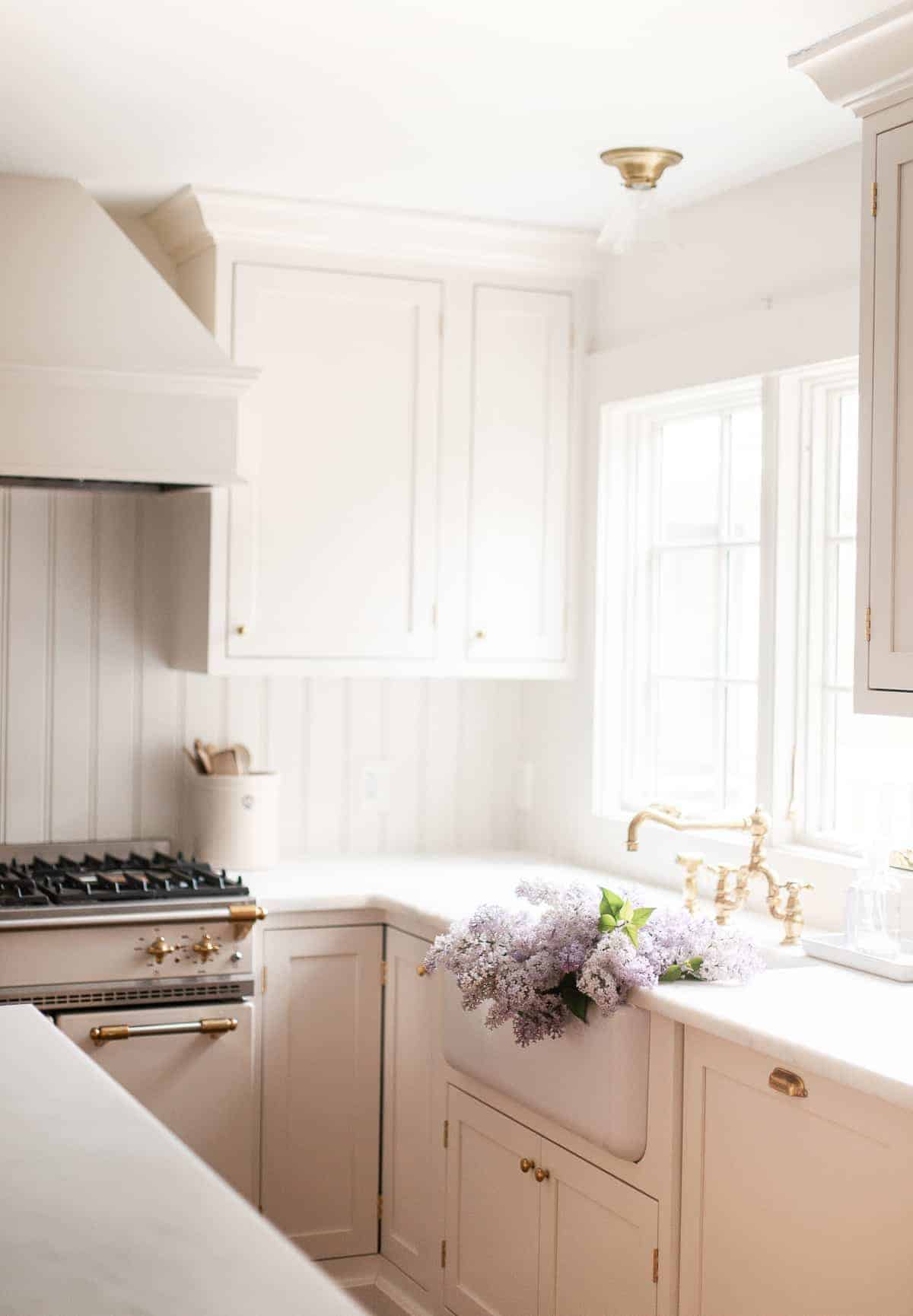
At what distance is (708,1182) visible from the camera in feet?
7.43

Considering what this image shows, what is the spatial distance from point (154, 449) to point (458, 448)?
0.79 m

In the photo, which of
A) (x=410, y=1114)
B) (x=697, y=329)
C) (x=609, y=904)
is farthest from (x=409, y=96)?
(x=410, y=1114)

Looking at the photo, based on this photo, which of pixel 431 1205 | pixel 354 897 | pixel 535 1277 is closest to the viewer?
pixel 535 1277

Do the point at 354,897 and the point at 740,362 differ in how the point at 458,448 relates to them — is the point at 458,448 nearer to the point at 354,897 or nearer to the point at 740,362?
the point at 740,362

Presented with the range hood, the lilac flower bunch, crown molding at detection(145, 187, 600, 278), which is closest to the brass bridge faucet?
the lilac flower bunch

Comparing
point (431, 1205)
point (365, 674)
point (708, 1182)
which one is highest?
point (365, 674)

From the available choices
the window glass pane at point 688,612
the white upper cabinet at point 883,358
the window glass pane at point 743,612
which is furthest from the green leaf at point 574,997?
the window glass pane at point 688,612

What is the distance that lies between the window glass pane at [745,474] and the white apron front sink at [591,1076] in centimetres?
131

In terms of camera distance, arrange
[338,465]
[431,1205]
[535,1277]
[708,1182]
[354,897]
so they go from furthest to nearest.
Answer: [338,465], [354,897], [431,1205], [535,1277], [708,1182]

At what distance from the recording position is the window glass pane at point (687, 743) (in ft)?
11.4

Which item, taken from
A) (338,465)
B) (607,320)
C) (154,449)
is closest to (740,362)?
(607,320)

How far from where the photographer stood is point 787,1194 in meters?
2.09

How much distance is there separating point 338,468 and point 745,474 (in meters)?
0.95

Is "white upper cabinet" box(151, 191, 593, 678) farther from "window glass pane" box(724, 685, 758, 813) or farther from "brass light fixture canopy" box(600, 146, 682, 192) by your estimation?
"brass light fixture canopy" box(600, 146, 682, 192)
